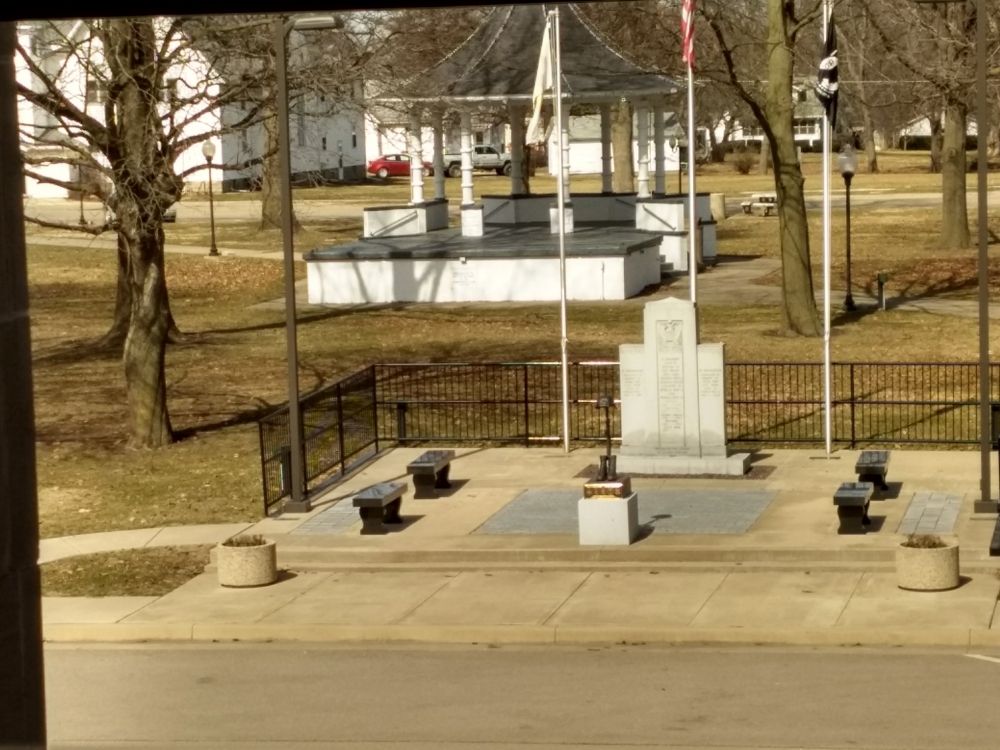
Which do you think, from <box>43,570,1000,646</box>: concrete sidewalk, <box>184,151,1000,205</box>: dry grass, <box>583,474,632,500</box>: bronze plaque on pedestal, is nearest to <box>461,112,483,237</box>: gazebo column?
<box>583,474,632,500</box>: bronze plaque on pedestal

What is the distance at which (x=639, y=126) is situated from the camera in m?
42.8

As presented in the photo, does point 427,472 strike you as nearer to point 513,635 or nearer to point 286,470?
point 286,470

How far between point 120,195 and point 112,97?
1.20 meters

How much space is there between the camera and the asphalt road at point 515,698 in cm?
1028

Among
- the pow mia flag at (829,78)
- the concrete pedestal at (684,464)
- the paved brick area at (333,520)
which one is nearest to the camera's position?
the paved brick area at (333,520)

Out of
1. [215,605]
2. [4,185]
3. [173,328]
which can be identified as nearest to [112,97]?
[215,605]

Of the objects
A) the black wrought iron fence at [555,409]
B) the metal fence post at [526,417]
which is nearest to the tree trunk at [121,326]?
the black wrought iron fence at [555,409]

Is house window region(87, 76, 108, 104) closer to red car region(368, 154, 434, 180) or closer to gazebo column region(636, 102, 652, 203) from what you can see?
gazebo column region(636, 102, 652, 203)

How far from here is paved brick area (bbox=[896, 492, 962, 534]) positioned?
15.4 m

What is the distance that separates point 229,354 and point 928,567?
18.3 metres

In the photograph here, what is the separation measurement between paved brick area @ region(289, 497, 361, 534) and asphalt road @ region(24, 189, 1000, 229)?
42.8m

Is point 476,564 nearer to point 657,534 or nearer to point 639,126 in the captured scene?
point 657,534

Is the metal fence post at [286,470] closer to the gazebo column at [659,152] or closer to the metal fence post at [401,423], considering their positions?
the metal fence post at [401,423]

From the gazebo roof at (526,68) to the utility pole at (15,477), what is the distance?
3304cm
